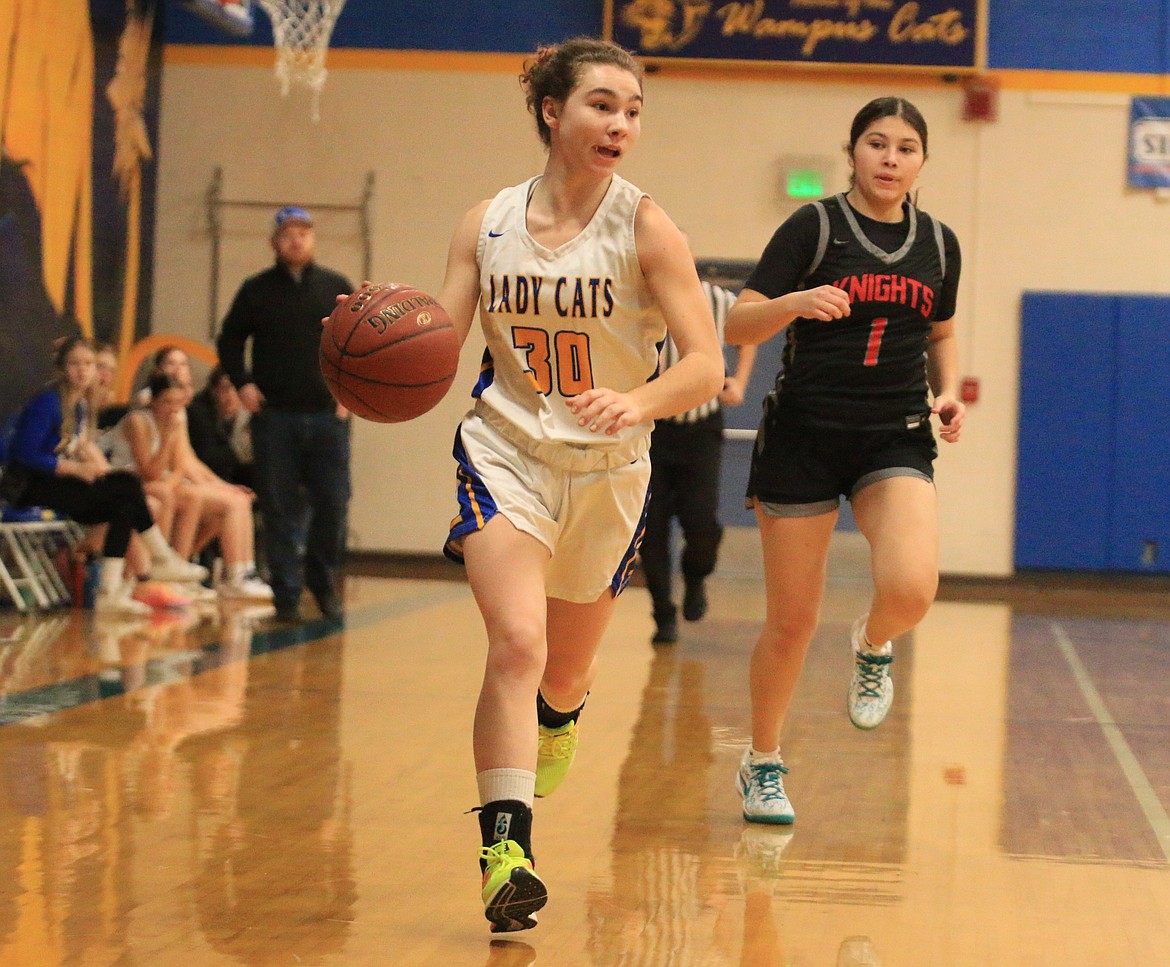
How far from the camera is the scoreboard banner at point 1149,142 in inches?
440

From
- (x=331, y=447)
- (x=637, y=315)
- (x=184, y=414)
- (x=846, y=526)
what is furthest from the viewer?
(x=846, y=526)

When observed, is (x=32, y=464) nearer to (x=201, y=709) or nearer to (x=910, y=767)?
(x=201, y=709)

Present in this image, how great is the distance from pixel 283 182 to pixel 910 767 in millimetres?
8544

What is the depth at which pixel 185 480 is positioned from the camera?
28.4 ft

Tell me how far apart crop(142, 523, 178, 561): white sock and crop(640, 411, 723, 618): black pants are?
107 inches

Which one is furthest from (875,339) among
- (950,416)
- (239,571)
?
(239,571)

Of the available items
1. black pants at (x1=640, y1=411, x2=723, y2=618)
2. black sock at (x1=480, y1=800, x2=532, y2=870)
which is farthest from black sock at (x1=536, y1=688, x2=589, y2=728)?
black pants at (x1=640, y1=411, x2=723, y2=618)

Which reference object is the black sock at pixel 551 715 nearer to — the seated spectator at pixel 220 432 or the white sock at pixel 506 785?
the white sock at pixel 506 785

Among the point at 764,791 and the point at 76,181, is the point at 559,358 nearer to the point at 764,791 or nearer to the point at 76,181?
the point at 764,791

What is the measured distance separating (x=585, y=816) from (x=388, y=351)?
4.40 feet

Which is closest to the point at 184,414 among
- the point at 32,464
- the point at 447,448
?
the point at 32,464

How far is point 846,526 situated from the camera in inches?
453

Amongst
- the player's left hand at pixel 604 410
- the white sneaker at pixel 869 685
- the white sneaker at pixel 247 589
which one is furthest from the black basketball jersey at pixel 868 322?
the white sneaker at pixel 247 589

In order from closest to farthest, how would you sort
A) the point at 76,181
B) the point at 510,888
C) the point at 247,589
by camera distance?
the point at 510,888, the point at 247,589, the point at 76,181
